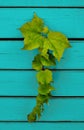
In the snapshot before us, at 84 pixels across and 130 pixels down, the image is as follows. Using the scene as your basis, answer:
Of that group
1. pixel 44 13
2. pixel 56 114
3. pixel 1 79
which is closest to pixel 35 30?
Result: pixel 44 13

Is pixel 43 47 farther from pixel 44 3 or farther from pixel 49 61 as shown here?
pixel 44 3

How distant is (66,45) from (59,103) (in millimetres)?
252

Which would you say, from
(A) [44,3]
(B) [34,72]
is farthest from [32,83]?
(A) [44,3]

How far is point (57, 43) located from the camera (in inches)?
45.1

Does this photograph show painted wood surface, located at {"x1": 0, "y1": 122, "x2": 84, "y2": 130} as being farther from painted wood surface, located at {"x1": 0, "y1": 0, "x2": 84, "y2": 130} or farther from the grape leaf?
the grape leaf

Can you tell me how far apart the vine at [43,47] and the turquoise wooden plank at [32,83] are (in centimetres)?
5

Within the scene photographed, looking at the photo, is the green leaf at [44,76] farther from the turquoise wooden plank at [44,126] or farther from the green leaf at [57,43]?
the turquoise wooden plank at [44,126]

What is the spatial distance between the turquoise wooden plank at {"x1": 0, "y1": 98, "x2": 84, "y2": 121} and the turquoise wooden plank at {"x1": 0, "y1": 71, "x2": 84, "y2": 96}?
0.03m

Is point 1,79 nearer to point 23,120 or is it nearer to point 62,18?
point 23,120

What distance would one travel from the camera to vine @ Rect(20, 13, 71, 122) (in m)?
1.15

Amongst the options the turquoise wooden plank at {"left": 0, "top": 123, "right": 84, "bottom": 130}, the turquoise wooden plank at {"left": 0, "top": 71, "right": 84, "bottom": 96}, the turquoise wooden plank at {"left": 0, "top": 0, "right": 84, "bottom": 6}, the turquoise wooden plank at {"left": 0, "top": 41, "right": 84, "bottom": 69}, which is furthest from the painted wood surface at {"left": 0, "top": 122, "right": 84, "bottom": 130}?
the turquoise wooden plank at {"left": 0, "top": 0, "right": 84, "bottom": 6}

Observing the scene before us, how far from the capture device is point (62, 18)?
1192mm

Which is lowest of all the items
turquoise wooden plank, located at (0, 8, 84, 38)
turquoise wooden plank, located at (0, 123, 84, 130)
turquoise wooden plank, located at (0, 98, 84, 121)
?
turquoise wooden plank, located at (0, 123, 84, 130)

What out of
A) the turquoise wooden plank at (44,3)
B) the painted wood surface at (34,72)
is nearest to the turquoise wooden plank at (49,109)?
the painted wood surface at (34,72)
